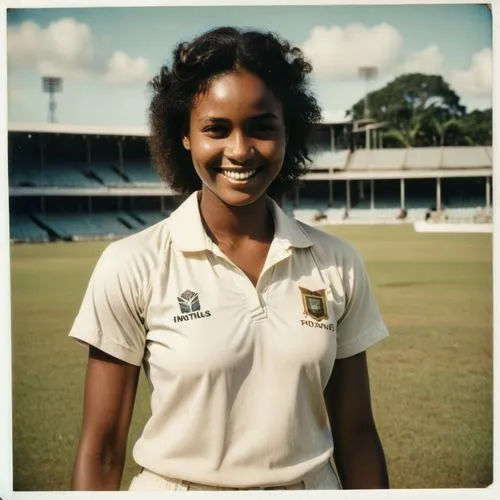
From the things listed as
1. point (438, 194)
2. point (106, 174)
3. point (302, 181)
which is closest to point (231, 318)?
point (302, 181)

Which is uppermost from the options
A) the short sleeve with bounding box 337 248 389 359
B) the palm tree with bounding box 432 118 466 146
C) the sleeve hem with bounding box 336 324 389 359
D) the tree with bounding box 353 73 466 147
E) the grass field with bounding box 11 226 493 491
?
the tree with bounding box 353 73 466 147

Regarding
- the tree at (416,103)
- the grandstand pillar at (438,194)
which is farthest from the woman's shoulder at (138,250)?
the grandstand pillar at (438,194)

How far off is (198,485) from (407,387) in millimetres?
2372

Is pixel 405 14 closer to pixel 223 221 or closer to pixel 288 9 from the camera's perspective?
pixel 288 9

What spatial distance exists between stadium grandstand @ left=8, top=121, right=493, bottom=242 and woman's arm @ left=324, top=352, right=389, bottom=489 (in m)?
0.58

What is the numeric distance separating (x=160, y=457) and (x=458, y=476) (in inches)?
52.3

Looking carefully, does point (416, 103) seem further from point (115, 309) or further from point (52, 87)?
point (115, 309)

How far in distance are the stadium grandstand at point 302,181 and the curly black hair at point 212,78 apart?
13cm

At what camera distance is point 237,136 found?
1431mm

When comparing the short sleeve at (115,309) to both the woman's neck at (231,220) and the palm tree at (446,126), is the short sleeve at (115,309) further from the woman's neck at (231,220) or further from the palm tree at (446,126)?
the palm tree at (446,126)

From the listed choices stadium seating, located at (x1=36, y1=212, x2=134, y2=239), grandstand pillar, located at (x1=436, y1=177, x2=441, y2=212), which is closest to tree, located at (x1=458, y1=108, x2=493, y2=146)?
grandstand pillar, located at (x1=436, y1=177, x2=441, y2=212)

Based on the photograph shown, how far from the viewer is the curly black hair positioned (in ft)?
4.60

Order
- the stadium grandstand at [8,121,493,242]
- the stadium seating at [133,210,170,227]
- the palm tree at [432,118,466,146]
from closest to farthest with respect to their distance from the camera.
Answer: the stadium grandstand at [8,121,493,242] → the palm tree at [432,118,466,146] → the stadium seating at [133,210,170,227]

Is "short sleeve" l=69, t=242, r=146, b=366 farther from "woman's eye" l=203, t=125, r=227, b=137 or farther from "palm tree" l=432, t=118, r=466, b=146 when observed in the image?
"palm tree" l=432, t=118, r=466, b=146
